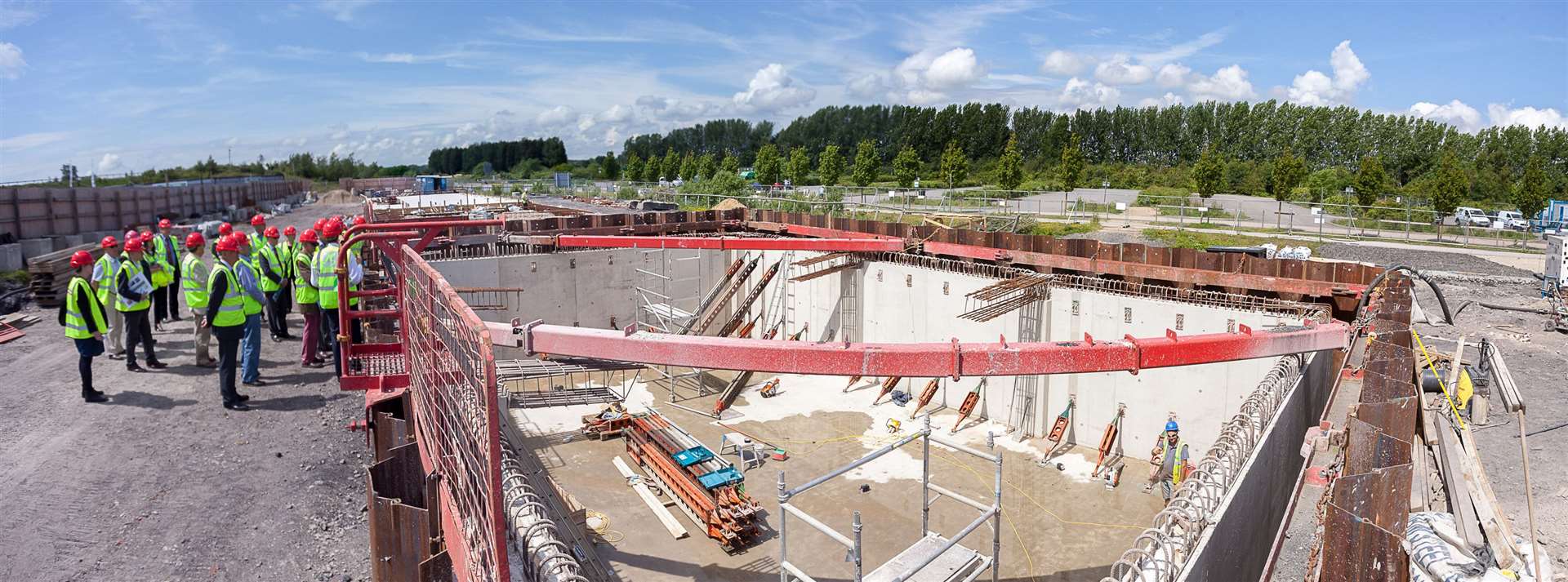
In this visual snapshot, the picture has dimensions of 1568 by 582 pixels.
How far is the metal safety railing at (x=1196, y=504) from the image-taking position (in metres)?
4.40

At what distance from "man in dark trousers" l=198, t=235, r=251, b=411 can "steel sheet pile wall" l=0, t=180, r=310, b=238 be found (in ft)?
68.6

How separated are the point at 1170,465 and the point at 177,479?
1259 centimetres

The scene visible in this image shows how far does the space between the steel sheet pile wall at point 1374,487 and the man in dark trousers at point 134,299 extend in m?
15.1

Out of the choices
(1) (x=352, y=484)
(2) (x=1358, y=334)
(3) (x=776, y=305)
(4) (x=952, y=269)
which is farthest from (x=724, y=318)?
(2) (x=1358, y=334)

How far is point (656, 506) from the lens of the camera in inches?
427

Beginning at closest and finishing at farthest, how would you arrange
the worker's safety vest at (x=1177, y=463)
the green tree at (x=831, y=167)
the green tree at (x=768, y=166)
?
the worker's safety vest at (x=1177, y=463), the green tree at (x=831, y=167), the green tree at (x=768, y=166)

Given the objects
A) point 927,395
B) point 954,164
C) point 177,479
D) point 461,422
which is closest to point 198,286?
point 177,479

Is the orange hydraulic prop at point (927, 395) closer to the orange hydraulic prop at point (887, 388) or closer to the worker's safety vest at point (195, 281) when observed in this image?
the orange hydraulic prop at point (887, 388)

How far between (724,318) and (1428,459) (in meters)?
16.9

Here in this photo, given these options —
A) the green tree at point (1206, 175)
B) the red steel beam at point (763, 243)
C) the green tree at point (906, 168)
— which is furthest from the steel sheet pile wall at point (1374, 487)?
the green tree at point (906, 168)

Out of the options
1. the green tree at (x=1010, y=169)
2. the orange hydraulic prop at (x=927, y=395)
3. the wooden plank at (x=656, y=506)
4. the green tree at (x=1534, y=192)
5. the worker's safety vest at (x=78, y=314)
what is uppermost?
the green tree at (x=1010, y=169)

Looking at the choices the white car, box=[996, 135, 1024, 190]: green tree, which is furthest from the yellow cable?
box=[996, 135, 1024, 190]: green tree

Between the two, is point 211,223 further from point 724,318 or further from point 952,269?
point 952,269

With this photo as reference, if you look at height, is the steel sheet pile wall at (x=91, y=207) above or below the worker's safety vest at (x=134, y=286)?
above
